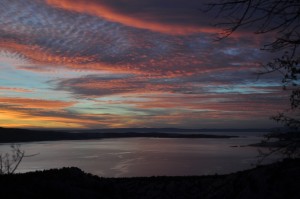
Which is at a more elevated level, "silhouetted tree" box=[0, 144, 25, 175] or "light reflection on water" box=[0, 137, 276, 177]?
"silhouetted tree" box=[0, 144, 25, 175]

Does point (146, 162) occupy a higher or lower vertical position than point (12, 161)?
lower

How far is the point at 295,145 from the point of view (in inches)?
353

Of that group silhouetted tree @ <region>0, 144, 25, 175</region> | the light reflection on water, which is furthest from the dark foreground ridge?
the light reflection on water

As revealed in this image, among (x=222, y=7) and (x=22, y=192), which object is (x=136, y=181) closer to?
(x=22, y=192)

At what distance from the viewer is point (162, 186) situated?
81.2ft

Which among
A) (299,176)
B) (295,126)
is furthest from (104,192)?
(295,126)

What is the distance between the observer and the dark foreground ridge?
A: 1459 cm

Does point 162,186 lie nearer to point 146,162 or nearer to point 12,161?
point 146,162

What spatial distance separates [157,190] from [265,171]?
404 inches

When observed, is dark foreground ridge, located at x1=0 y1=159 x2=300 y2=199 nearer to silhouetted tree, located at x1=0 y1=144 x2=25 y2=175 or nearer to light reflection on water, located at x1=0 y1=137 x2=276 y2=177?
silhouetted tree, located at x1=0 y1=144 x2=25 y2=175

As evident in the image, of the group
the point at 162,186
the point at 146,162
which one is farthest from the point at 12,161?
the point at 162,186

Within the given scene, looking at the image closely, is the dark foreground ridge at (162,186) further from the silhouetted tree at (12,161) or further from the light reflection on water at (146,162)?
the light reflection on water at (146,162)

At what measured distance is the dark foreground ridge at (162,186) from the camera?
14.6 meters

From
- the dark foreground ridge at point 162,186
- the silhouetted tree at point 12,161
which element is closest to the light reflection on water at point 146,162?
the silhouetted tree at point 12,161
